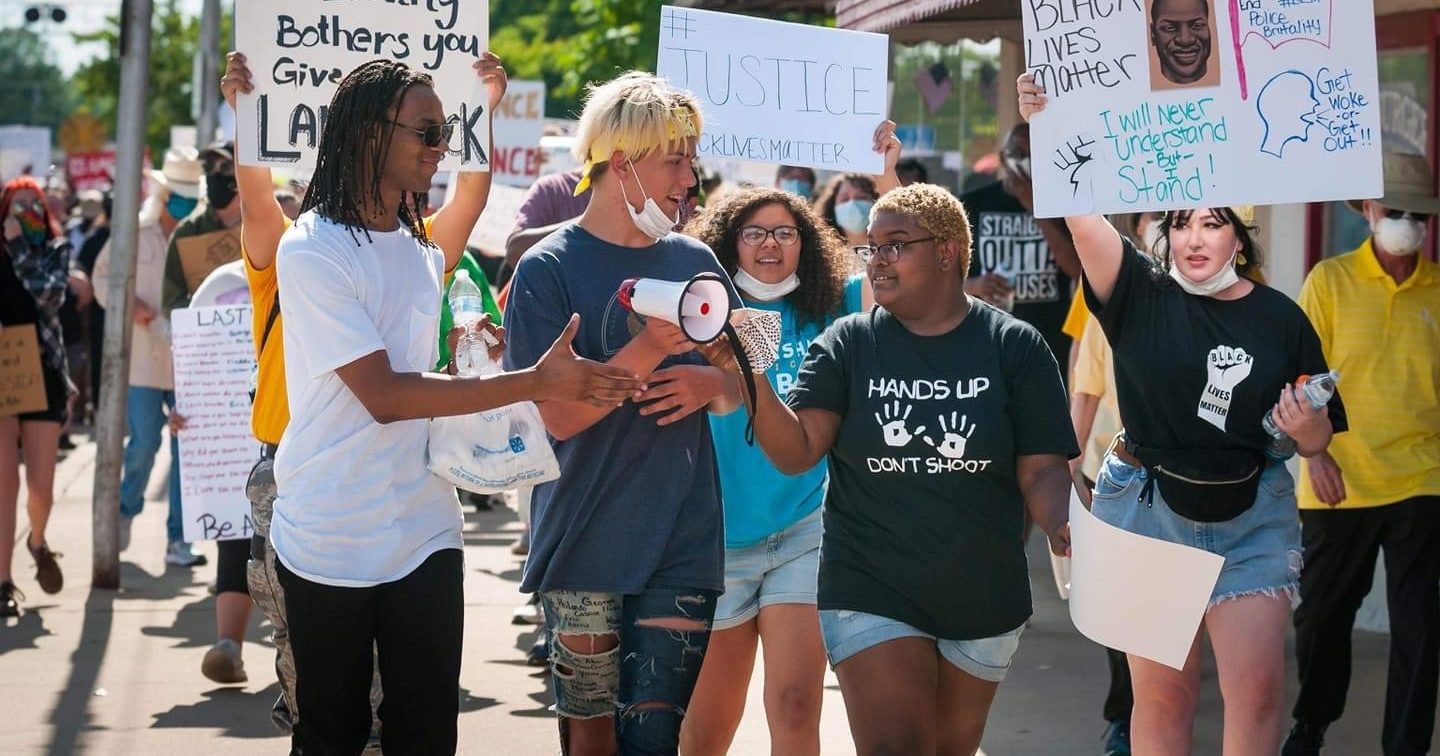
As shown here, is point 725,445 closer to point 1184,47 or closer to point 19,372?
point 1184,47

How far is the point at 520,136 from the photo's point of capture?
51.0 ft

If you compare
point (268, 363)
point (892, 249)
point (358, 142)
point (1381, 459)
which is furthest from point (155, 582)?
point (892, 249)

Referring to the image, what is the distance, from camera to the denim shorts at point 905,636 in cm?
468

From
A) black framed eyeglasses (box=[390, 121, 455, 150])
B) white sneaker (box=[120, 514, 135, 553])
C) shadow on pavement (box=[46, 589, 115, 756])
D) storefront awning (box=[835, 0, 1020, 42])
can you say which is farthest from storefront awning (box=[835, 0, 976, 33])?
white sneaker (box=[120, 514, 135, 553])

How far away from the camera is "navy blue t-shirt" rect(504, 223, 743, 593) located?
455 cm

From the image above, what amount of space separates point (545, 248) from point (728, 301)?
56cm

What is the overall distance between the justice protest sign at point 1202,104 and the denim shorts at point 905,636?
120cm

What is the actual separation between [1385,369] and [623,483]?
322 cm

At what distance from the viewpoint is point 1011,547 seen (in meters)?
4.79

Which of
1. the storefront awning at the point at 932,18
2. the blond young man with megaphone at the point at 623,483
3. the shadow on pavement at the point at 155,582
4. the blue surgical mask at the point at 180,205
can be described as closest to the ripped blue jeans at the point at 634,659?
the blond young man with megaphone at the point at 623,483

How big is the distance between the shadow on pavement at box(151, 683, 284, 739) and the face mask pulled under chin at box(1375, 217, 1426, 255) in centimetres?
411

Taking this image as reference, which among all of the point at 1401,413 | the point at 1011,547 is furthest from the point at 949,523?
the point at 1401,413

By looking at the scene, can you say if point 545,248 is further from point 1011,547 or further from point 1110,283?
point 1110,283

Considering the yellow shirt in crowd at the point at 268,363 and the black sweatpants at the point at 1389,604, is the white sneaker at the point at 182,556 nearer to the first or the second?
the yellow shirt in crowd at the point at 268,363
